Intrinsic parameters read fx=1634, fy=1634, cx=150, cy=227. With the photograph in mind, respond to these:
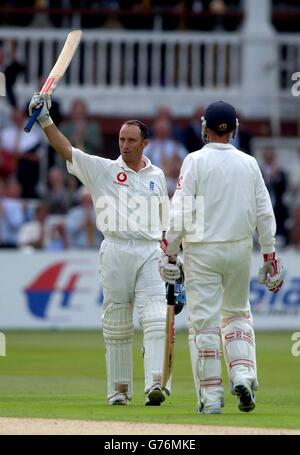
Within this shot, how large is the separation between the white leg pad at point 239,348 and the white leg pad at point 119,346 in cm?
105

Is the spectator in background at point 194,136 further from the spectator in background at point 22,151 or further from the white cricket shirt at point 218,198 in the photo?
the white cricket shirt at point 218,198

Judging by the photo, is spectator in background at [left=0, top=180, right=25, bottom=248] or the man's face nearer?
the man's face

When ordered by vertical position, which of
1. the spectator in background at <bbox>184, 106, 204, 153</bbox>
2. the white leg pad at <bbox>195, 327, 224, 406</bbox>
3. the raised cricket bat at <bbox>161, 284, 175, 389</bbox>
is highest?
the spectator in background at <bbox>184, 106, 204, 153</bbox>

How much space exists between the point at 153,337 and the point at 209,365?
105cm

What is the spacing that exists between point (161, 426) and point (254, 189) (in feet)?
7.14

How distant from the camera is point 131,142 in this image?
42.7 feet

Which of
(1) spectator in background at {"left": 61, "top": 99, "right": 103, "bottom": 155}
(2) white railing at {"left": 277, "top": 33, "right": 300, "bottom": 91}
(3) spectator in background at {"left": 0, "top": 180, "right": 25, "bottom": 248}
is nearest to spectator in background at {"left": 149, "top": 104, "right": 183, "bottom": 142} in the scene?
(1) spectator in background at {"left": 61, "top": 99, "right": 103, "bottom": 155}

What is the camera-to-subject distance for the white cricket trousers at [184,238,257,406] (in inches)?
468

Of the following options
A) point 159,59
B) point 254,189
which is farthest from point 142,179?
point 159,59

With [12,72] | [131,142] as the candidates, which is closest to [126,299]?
[131,142]

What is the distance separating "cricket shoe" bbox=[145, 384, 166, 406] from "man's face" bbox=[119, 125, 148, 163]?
1839mm

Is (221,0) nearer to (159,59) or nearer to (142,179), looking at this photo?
(159,59)

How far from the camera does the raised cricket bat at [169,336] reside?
12.4 m

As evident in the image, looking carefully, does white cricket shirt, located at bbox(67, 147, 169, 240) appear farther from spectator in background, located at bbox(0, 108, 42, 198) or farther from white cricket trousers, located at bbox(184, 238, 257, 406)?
spectator in background, located at bbox(0, 108, 42, 198)
